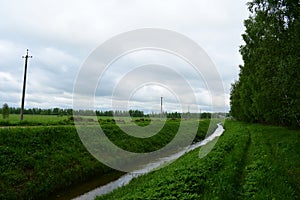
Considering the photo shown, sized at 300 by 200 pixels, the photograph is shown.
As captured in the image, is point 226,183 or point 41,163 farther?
point 41,163

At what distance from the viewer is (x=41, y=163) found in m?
16.2

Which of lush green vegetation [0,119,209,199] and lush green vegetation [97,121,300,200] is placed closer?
lush green vegetation [97,121,300,200]

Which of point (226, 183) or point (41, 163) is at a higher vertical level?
point (226, 183)

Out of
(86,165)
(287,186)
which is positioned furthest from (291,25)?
(86,165)

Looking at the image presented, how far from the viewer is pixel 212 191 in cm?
1030

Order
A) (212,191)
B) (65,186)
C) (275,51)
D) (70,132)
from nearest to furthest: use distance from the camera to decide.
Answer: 1. (212,191)
2. (65,186)
3. (275,51)
4. (70,132)

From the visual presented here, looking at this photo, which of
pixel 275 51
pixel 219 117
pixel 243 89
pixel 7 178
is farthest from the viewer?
pixel 219 117

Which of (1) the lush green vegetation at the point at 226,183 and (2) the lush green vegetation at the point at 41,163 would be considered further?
(2) the lush green vegetation at the point at 41,163

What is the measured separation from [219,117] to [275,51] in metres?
164

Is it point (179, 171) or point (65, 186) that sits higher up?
point (179, 171)

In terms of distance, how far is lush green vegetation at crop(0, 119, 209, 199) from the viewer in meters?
13.8

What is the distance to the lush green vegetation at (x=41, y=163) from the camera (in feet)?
45.1

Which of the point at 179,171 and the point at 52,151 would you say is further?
the point at 52,151

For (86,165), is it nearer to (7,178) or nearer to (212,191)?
(7,178)
